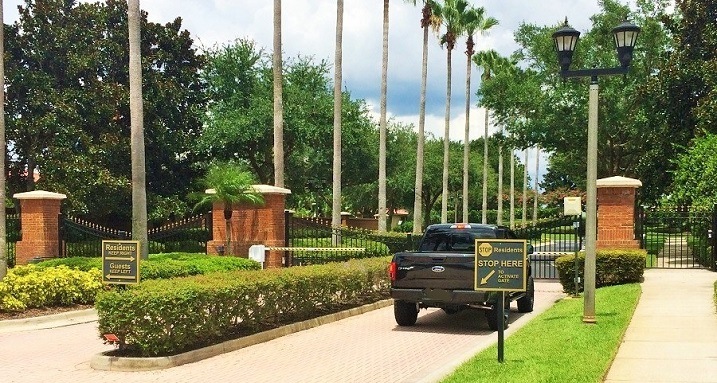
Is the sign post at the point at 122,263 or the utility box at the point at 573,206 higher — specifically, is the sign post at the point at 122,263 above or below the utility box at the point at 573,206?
below

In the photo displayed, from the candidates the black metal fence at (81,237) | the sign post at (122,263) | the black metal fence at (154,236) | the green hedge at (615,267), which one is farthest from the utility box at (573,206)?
the black metal fence at (81,237)

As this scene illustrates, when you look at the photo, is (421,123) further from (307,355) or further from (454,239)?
(307,355)

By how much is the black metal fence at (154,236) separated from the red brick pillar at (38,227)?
10.7 inches

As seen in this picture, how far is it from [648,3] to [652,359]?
98.0 feet

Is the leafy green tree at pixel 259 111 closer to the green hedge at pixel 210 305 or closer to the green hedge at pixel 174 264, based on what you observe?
the green hedge at pixel 174 264

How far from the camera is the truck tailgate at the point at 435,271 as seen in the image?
1204 cm

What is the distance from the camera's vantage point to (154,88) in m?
33.2

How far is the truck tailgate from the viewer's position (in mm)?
12039

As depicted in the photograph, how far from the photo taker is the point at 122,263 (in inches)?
416

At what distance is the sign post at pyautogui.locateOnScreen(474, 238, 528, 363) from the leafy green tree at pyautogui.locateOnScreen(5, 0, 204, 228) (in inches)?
935

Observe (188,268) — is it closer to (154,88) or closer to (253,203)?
(253,203)

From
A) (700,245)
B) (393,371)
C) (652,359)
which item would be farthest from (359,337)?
(700,245)

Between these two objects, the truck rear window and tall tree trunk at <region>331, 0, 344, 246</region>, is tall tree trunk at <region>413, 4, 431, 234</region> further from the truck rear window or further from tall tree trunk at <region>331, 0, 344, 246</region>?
the truck rear window

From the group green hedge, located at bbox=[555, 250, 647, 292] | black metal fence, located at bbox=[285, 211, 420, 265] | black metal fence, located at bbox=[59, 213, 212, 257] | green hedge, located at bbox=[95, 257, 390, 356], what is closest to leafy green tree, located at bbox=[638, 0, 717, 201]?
black metal fence, located at bbox=[285, 211, 420, 265]
